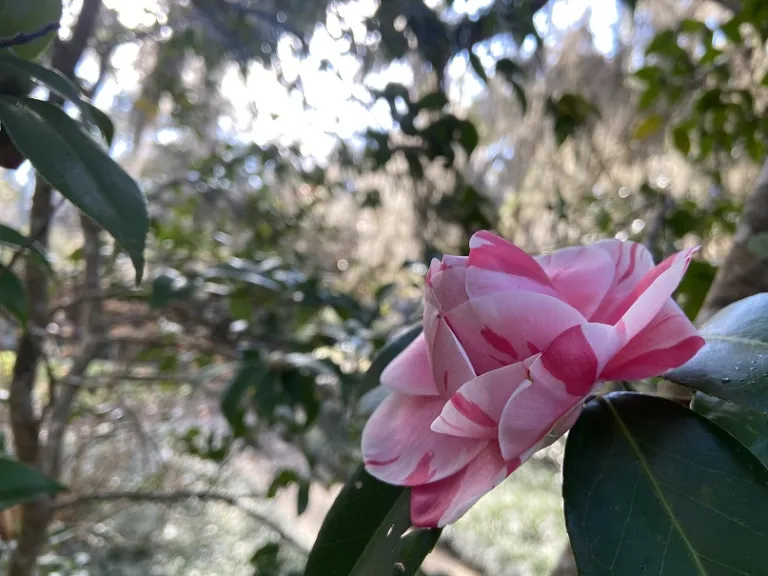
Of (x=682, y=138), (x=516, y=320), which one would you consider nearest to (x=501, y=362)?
(x=516, y=320)

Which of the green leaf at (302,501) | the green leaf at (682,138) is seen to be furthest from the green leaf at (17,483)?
the green leaf at (682,138)

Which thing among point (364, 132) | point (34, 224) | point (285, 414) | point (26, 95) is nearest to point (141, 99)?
point (364, 132)

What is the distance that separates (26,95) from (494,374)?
292 millimetres

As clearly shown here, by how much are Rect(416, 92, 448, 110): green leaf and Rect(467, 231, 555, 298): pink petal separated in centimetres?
70

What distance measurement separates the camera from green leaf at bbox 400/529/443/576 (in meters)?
0.24

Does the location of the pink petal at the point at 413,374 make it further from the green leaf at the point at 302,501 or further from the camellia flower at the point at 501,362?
the green leaf at the point at 302,501

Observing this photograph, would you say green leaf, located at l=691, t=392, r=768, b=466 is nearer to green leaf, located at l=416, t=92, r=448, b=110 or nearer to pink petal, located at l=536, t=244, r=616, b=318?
pink petal, located at l=536, t=244, r=616, b=318

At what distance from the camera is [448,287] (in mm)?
255

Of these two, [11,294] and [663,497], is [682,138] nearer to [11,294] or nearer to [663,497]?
[663,497]

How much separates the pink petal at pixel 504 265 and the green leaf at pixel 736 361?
3.1 inches

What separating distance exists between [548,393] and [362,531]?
13 centimetres

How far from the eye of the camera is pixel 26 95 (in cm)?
29

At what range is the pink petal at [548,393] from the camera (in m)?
0.22

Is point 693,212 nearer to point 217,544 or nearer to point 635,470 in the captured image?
point 635,470
